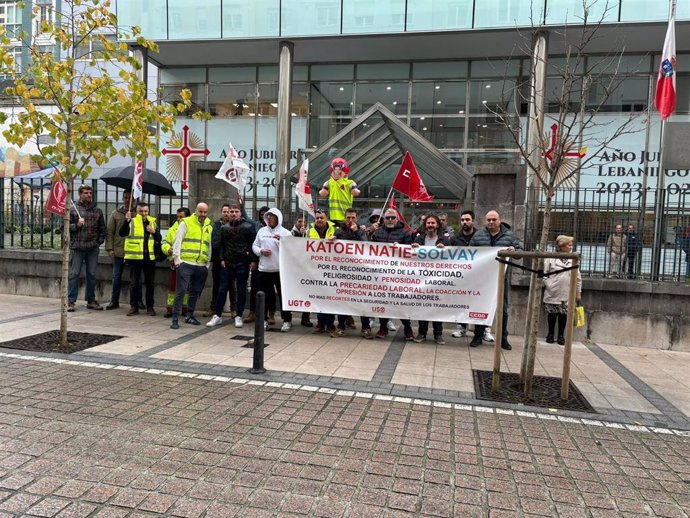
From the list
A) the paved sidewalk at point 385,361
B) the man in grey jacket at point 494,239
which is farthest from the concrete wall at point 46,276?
the man in grey jacket at point 494,239

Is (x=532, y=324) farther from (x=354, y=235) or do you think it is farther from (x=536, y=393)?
(x=354, y=235)

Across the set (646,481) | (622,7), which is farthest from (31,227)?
(622,7)

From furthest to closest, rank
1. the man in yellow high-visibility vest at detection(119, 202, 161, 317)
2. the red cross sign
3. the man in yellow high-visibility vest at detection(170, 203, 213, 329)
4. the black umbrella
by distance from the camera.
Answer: the red cross sign, the black umbrella, the man in yellow high-visibility vest at detection(119, 202, 161, 317), the man in yellow high-visibility vest at detection(170, 203, 213, 329)

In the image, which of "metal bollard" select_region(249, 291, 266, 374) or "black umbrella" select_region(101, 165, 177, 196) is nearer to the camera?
"metal bollard" select_region(249, 291, 266, 374)

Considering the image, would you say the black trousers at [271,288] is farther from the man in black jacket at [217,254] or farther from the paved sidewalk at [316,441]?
the paved sidewalk at [316,441]

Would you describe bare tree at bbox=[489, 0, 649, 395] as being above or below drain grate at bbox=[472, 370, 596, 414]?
above

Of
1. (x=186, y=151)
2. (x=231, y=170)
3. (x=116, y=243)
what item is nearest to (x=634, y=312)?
(x=231, y=170)

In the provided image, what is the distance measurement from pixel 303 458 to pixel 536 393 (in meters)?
3.00

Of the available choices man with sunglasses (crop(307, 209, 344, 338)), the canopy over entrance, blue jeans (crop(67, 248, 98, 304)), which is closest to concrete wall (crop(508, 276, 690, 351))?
man with sunglasses (crop(307, 209, 344, 338))

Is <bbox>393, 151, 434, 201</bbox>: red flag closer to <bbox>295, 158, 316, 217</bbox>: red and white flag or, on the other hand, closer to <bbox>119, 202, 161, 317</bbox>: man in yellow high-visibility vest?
<bbox>295, 158, 316, 217</bbox>: red and white flag

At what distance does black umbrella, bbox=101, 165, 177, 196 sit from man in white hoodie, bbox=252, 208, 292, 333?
123 inches

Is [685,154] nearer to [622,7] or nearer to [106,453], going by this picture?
[622,7]

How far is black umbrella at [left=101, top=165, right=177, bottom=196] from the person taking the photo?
9.98 m

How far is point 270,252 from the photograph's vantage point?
8.30 m
